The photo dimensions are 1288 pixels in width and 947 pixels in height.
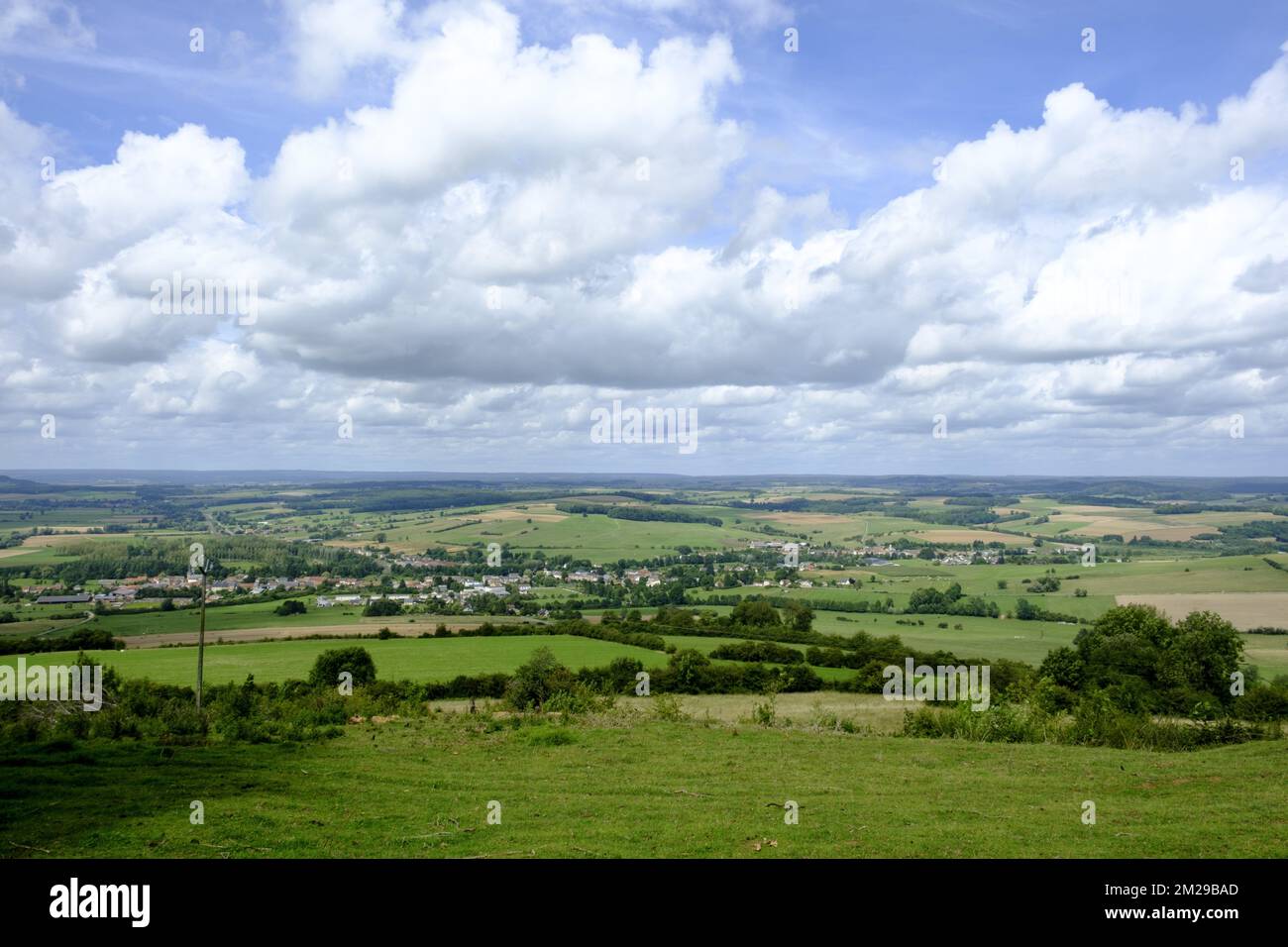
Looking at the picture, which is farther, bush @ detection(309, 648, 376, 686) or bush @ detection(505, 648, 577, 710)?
bush @ detection(309, 648, 376, 686)

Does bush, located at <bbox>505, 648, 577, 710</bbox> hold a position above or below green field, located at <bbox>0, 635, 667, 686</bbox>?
above

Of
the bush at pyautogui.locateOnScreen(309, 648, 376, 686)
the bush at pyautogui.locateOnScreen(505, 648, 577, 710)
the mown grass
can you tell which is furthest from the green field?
the mown grass

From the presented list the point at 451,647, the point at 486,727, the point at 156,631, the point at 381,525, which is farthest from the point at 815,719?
the point at 381,525

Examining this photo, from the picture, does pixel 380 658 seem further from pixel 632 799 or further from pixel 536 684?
pixel 632 799

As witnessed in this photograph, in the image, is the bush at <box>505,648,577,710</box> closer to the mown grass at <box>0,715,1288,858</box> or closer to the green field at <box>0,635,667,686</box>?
the green field at <box>0,635,667,686</box>

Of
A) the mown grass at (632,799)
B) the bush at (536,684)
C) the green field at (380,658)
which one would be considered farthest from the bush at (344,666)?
the mown grass at (632,799)
